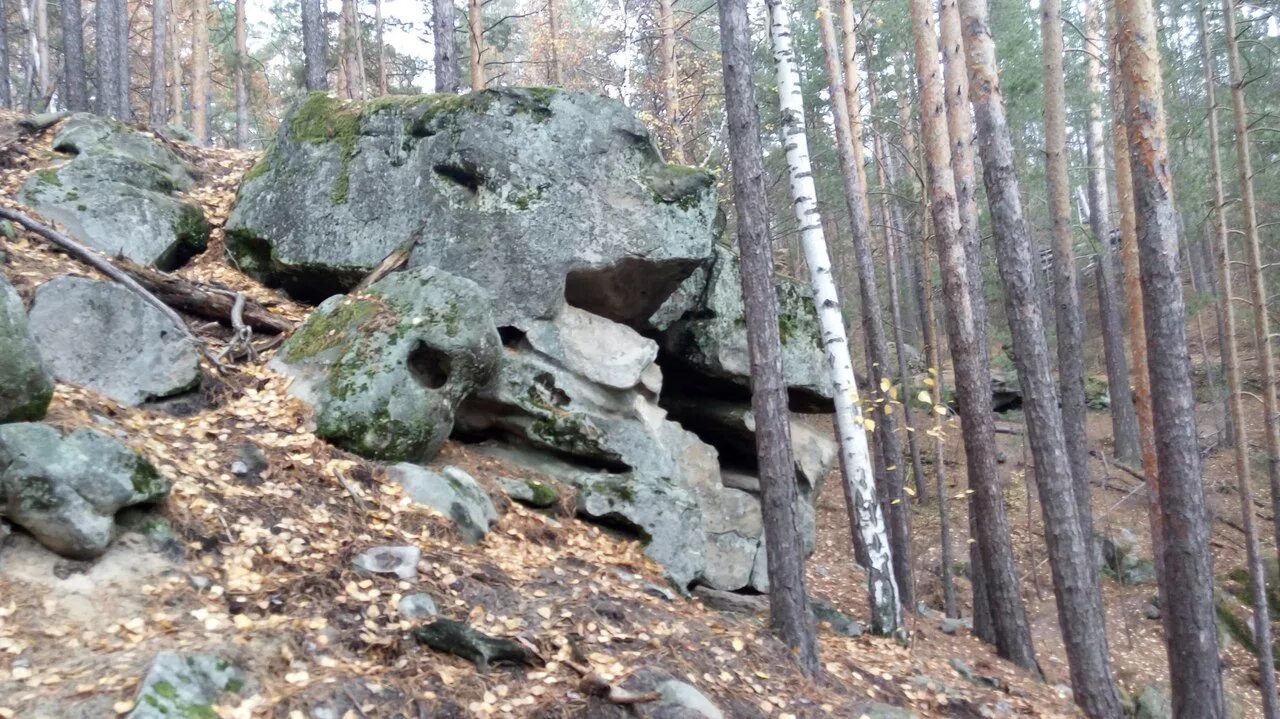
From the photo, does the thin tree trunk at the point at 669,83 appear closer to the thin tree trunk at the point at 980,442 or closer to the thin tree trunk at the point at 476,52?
the thin tree trunk at the point at 476,52

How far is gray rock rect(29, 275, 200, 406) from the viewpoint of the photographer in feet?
20.2

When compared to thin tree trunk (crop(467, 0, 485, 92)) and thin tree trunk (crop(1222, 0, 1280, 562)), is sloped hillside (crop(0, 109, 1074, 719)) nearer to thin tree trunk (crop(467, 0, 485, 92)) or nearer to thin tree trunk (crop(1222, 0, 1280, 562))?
thin tree trunk (crop(1222, 0, 1280, 562))

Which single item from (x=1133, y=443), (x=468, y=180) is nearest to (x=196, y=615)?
(x=468, y=180)

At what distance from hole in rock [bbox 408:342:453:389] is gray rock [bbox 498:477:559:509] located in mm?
1039

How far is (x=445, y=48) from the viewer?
11.9 m

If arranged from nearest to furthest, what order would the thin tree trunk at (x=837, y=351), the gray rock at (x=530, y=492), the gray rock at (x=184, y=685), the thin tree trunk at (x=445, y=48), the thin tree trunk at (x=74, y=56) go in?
the gray rock at (x=184, y=685)
the gray rock at (x=530, y=492)
the thin tree trunk at (x=837, y=351)
the thin tree trunk at (x=445, y=48)
the thin tree trunk at (x=74, y=56)

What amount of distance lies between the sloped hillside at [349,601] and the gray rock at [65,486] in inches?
5.5

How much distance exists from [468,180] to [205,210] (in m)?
3.67

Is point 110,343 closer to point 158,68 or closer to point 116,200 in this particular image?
point 116,200

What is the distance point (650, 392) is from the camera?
912 cm

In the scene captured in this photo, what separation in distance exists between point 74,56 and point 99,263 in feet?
35.3

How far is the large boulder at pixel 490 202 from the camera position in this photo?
8.62 metres

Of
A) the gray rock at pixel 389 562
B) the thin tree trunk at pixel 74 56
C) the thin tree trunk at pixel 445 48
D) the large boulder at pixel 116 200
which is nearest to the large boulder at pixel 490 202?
the large boulder at pixel 116 200

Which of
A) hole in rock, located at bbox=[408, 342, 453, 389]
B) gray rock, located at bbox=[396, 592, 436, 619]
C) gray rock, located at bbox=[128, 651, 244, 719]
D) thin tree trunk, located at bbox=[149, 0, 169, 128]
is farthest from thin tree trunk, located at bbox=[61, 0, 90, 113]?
gray rock, located at bbox=[128, 651, 244, 719]
